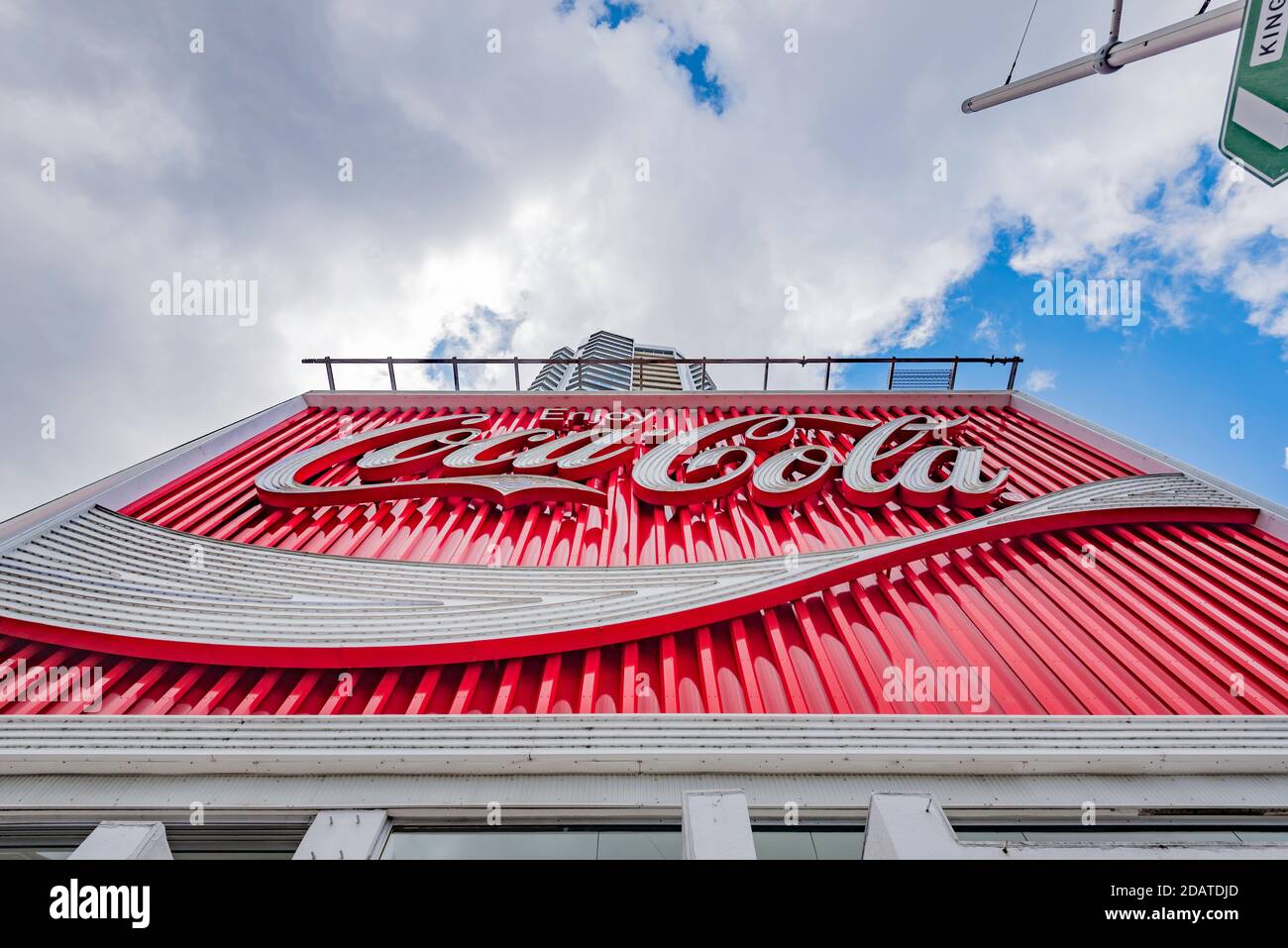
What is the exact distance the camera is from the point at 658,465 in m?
7.99

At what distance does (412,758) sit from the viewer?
336 cm

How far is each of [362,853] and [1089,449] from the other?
33.8 ft

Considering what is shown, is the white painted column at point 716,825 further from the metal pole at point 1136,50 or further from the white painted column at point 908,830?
the metal pole at point 1136,50

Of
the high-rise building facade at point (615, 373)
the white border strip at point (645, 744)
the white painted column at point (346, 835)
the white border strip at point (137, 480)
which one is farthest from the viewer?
the high-rise building facade at point (615, 373)

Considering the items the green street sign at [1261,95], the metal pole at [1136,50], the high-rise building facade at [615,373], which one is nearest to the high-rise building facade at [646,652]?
the green street sign at [1261,95]

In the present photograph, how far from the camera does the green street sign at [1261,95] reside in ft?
14.8

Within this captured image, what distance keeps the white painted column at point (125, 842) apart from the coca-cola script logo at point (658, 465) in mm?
4673

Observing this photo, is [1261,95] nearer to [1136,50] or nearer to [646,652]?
[1136,50]

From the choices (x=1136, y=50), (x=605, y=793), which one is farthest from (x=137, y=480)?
(x=1136, y=50)

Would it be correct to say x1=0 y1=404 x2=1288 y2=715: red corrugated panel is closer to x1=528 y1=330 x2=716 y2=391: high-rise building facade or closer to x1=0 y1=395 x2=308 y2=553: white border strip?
x1=0 y1=395 x2=308 y2=553: white border strip

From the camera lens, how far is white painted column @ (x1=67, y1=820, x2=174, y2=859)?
9.15 ft
